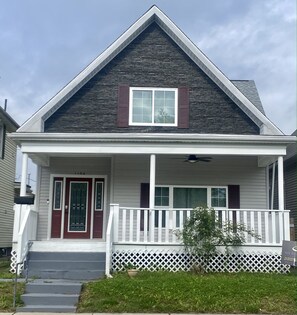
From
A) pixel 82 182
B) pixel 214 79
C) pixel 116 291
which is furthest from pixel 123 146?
pixel 116 291

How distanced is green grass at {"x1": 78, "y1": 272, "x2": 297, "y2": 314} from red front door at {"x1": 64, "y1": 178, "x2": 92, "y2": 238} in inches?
195

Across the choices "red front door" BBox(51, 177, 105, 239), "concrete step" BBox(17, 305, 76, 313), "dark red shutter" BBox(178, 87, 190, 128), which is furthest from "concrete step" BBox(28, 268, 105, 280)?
"dark red shutter" BBox(178, 87, 190, 128)

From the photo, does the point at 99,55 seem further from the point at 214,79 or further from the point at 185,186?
the point at 185,186

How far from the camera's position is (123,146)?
1295 cm

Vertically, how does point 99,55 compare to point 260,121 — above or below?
above

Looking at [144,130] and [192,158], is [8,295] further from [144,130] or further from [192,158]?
[192,158]

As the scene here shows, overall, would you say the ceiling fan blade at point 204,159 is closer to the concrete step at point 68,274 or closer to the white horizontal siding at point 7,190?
the concrete step at point 68,274

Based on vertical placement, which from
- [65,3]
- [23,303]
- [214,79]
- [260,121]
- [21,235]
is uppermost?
[65,3]

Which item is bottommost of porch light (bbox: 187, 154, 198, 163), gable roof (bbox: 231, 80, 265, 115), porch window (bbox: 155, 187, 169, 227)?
porch window (bbox: 155, 187, 169, 227)

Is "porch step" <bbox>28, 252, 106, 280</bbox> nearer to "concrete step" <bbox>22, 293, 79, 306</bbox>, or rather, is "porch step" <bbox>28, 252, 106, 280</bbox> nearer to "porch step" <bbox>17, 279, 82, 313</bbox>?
"porch step" <bbox>17, 279, 82, 313</bbox>

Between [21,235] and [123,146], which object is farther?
[123,146]

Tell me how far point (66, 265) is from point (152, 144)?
3956mm

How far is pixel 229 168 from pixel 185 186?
1.56 metres

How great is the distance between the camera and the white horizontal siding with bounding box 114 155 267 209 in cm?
1481
